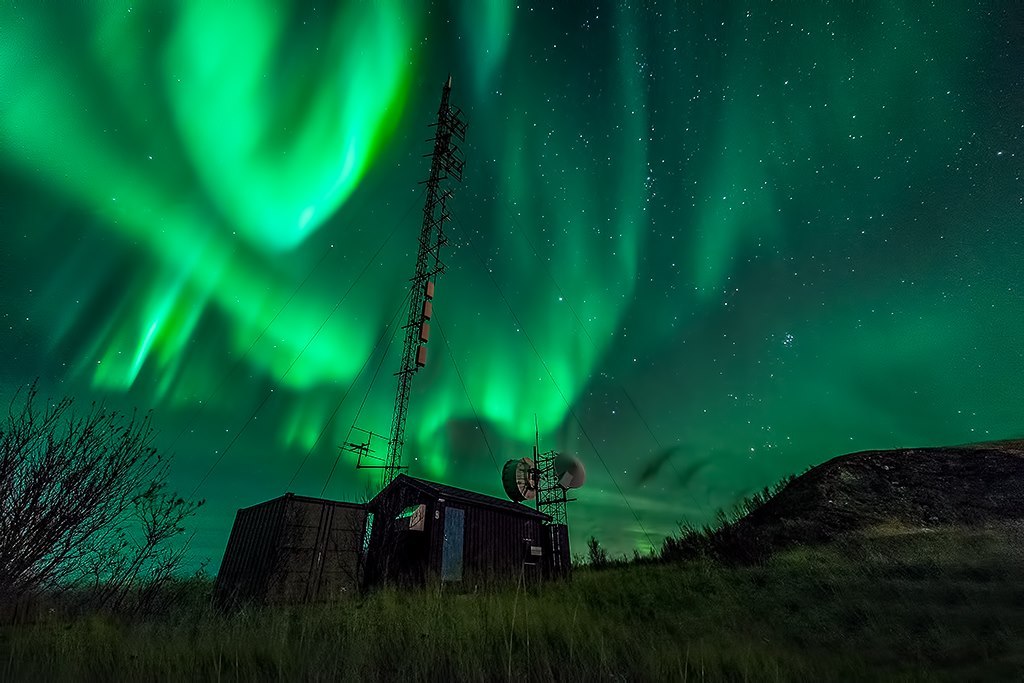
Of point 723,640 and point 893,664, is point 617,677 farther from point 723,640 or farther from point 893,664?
point 893,664

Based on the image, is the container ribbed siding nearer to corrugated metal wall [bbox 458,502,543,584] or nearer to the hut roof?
the hut roof

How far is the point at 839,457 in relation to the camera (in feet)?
105

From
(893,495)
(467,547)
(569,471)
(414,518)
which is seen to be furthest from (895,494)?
(414,518)

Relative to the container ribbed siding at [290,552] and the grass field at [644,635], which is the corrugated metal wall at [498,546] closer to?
the container ribbed siding at [290,552]

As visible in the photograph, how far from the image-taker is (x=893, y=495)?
26.5 m

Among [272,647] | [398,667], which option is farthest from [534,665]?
[272,647]

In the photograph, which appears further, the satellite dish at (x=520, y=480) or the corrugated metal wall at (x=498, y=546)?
the satellite dish at (x=520, y=480)

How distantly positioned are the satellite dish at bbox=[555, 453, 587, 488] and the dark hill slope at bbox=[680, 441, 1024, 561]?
9518 millimetres

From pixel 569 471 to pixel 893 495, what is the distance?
18985 mm

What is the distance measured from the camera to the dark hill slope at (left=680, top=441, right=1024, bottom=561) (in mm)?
23578

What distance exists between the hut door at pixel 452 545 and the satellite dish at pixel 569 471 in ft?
38.2

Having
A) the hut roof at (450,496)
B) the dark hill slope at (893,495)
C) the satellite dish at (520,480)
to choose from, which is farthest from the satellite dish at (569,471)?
the dark hill slope at (893,495)

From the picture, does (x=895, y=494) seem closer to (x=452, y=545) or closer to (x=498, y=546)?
(x=498, y=546)

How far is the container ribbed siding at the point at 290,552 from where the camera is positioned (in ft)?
57.3
